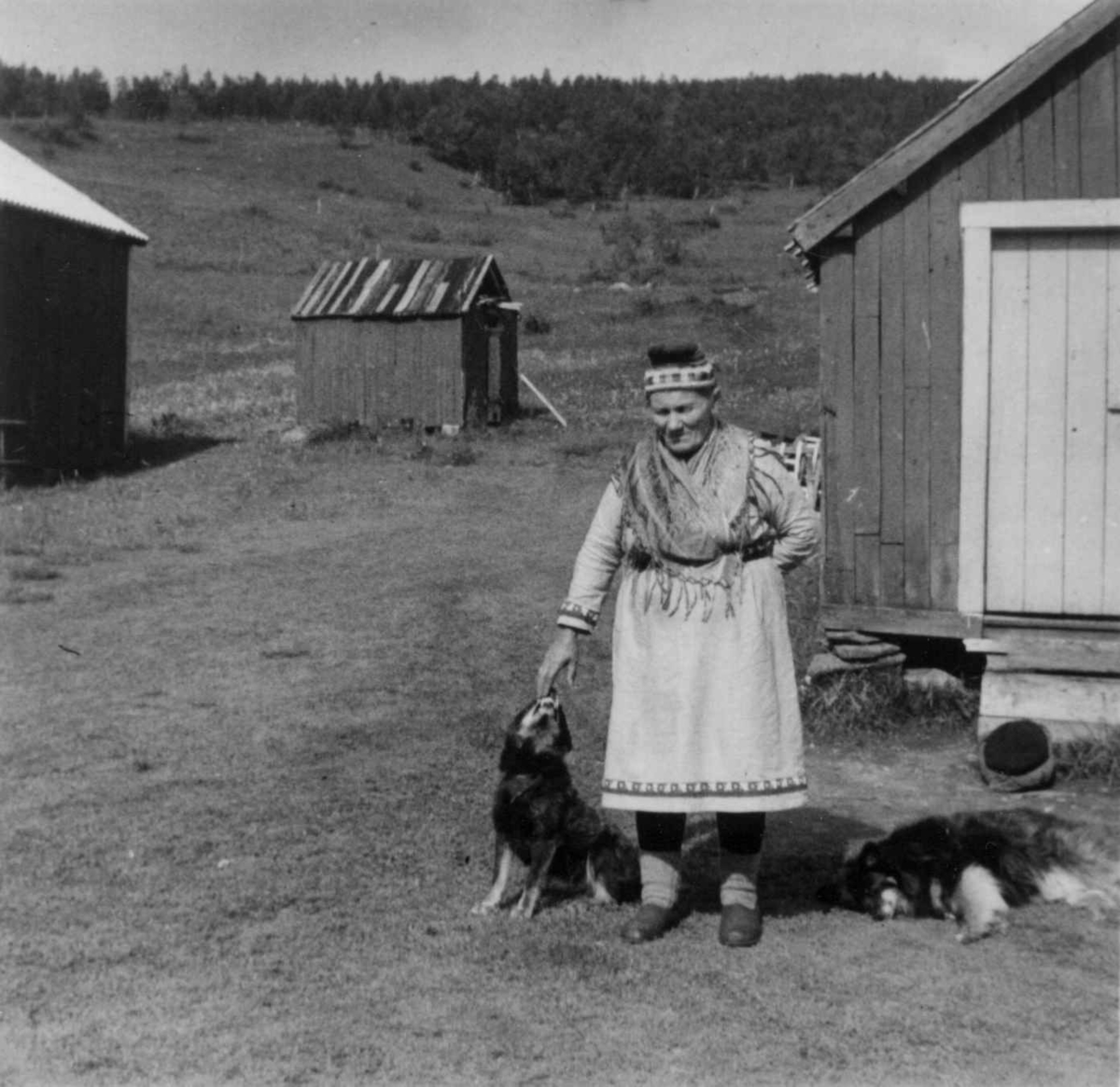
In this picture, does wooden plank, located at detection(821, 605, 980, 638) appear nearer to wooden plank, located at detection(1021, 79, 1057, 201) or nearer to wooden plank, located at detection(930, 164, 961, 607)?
wooden plank, located at detection(930, 164, 961, 607)

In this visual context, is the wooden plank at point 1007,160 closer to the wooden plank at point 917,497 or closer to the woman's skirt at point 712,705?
the wooden plank at point 917,497

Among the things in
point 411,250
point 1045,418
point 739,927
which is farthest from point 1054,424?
point 411,250

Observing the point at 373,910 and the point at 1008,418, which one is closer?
the point at 373,910

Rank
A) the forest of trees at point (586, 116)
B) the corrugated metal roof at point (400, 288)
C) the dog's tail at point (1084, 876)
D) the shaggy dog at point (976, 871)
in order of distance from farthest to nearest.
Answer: the forest of trees at point (586, 116) < the corrugated metal roof at point (400, 288) < the dog's tail at point (1084, 876) < the shaggy dog at point (976, 871)

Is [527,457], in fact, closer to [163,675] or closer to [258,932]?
[163,675]

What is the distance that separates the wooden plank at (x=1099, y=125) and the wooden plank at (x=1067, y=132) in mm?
25

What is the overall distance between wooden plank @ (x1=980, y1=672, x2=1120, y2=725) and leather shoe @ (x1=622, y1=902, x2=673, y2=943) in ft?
11.2

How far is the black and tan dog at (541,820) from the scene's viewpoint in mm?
4992

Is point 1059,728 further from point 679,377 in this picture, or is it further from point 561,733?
point 679,377

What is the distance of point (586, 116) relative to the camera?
3233 inches

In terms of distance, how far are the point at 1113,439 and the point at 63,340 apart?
1523 centimetres

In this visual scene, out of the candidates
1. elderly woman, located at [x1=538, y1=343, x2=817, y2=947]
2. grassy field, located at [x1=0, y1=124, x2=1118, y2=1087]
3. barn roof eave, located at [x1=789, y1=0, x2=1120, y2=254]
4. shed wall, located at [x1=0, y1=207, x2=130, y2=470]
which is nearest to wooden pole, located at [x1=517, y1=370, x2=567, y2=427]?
grassy field, located at [x1=0, y1=124, x2=1118, y2=1087]

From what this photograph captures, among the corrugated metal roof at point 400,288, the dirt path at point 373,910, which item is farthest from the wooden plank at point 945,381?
the corrugated metal roof at point 400,288

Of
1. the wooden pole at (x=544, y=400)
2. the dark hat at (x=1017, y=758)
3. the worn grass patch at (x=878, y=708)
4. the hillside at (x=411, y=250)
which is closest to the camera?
the dark hat at (x=1017, y=758)
